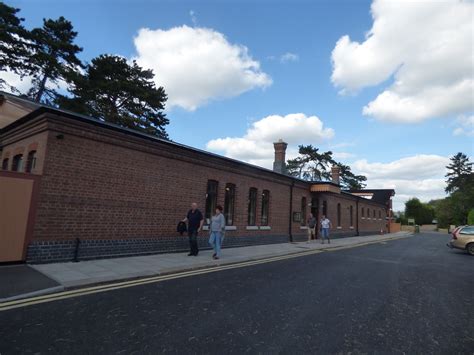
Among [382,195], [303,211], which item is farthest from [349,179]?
[303,211]

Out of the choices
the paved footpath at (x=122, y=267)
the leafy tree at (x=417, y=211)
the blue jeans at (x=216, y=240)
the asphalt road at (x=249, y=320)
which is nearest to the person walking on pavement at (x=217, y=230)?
the blue jeans at (x=216, y=240)

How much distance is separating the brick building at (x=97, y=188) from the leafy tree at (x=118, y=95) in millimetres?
12120

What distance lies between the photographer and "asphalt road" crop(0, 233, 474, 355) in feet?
12.6

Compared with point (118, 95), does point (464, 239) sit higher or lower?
lower

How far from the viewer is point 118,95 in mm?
28094

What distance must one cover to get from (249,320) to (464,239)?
18.1m

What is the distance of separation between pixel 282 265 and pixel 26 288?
741 centimetres

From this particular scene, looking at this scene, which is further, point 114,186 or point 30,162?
point 30,162

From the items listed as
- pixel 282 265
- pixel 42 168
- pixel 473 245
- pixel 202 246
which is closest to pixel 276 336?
pixel 282 265

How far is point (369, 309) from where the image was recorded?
18.4 ft

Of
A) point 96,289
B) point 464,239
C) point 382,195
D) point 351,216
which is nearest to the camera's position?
point 96,289

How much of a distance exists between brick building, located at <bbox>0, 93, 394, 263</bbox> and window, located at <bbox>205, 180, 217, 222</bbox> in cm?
5

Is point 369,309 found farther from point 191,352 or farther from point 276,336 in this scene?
point 191,352

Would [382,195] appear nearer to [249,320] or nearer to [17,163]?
[17,163]
